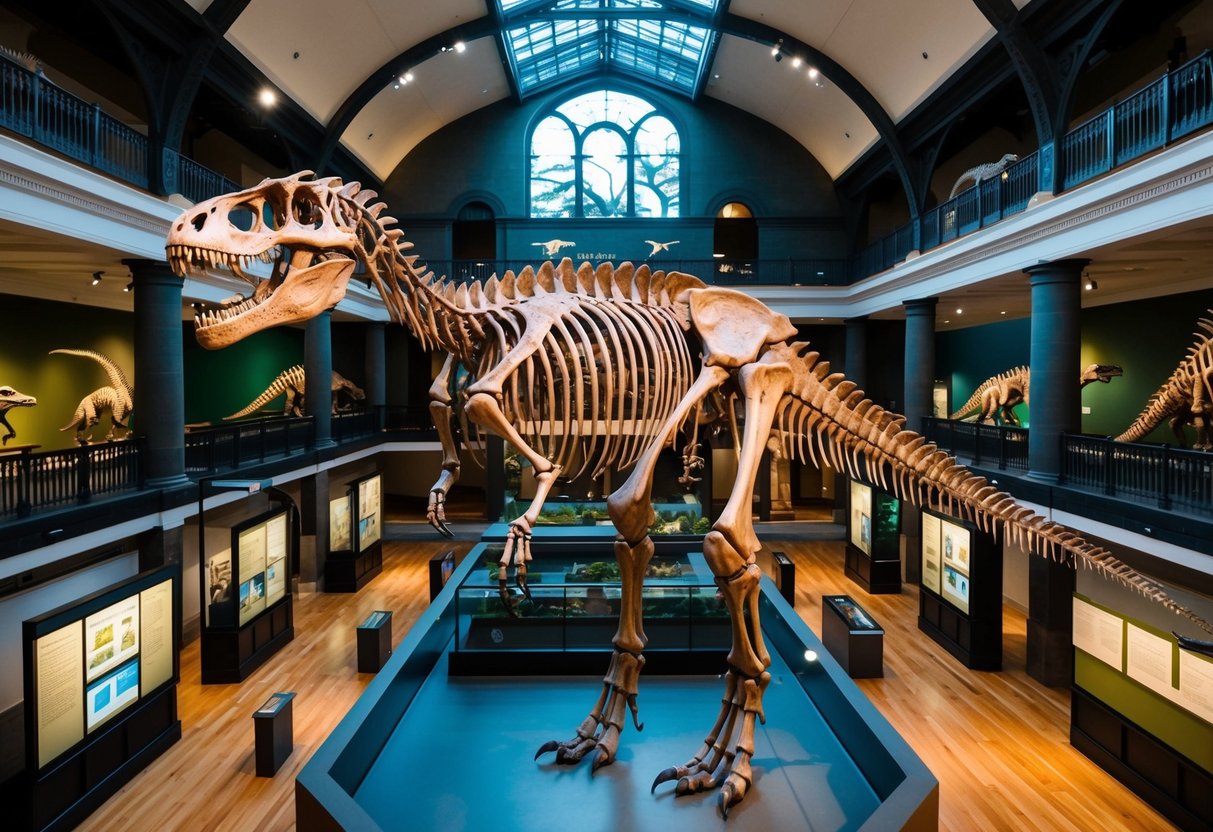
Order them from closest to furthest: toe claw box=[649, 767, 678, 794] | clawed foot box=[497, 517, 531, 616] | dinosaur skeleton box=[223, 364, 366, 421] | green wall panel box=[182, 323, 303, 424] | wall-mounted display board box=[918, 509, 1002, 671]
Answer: clawed foot box=[497, 517, 531, 616]
toe claw box=[649, 767, 678, 794]
wall-mounted display board box=[918, 509, 1002, 671]
dinosaur skeleton box=[223, 364, 366, 421]
green wall panel box=[182, 323, 303, 424]

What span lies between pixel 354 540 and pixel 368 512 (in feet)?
2.87

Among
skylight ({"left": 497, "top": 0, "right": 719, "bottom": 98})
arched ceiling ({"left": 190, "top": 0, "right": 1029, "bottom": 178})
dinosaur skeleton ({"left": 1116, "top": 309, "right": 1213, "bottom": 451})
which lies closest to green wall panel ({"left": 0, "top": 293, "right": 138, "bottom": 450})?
arched ceiling ({"left": 190, "top": 0, "right": 1029, "bottom": 178})

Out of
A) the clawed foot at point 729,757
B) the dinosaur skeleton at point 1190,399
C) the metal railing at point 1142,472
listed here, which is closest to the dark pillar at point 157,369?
the clawed foot at point 729,757

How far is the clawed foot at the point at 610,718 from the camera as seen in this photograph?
471 centimetres

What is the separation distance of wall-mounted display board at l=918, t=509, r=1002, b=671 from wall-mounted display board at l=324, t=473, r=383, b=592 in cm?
972

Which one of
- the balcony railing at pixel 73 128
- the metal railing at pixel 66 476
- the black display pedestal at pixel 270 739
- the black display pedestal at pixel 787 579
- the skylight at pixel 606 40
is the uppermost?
the skylight at pixel 606 40

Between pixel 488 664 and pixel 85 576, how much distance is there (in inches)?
197

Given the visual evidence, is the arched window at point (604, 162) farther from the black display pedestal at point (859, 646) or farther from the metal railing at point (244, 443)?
the black display pedestal at point (859, 646)

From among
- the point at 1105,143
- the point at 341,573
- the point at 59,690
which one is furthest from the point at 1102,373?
the point at 59,690

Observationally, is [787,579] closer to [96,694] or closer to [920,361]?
[920,361]

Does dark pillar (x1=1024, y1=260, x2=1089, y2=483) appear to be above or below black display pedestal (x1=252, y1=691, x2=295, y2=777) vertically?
above

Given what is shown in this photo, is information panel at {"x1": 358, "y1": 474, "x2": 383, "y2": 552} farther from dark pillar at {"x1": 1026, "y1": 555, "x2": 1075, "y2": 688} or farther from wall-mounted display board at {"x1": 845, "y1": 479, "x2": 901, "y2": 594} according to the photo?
dark pillar at {"x1": 1026, "y1": 555, "x2": 1075, "y2": 688}

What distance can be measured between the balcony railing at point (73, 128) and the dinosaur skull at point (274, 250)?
518cm

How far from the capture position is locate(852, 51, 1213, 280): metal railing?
277 inches
